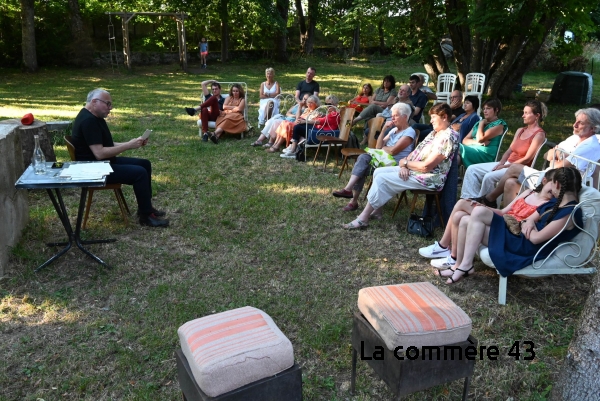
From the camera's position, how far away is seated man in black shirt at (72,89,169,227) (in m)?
4.36

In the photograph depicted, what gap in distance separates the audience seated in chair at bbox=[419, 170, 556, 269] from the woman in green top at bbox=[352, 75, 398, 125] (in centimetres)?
440

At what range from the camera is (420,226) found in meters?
4.71

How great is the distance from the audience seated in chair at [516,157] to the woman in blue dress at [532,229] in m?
1.34

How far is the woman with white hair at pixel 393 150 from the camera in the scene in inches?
201

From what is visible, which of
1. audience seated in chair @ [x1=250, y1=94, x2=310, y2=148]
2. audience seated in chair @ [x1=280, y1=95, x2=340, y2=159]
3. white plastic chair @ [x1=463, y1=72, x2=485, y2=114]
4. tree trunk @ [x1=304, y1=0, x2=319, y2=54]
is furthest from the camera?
tree trunk @ [x1=304, y1=0, x2=319, y2=54]

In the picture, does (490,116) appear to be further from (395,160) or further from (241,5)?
(241,5)

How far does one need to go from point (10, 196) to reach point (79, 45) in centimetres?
1692

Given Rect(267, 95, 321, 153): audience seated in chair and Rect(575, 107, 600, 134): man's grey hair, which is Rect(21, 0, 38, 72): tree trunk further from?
Rect(575, 107, 600, 134): man's grey hair

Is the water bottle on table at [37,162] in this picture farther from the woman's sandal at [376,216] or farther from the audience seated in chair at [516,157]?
the audience seated in chair at [516,157]

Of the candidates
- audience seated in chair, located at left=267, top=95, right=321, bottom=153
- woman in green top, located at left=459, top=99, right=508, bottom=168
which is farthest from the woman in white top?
woman in green top, located at left=459, top=99, right=508, bottom=168

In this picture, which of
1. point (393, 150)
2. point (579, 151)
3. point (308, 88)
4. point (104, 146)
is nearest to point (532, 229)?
point (579, 151)

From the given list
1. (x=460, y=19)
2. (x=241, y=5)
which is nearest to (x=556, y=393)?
(x=460, y=19)

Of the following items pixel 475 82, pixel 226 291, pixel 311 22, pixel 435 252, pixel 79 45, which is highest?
pixel 311 22

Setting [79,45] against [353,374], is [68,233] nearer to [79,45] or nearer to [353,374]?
[353,374]
